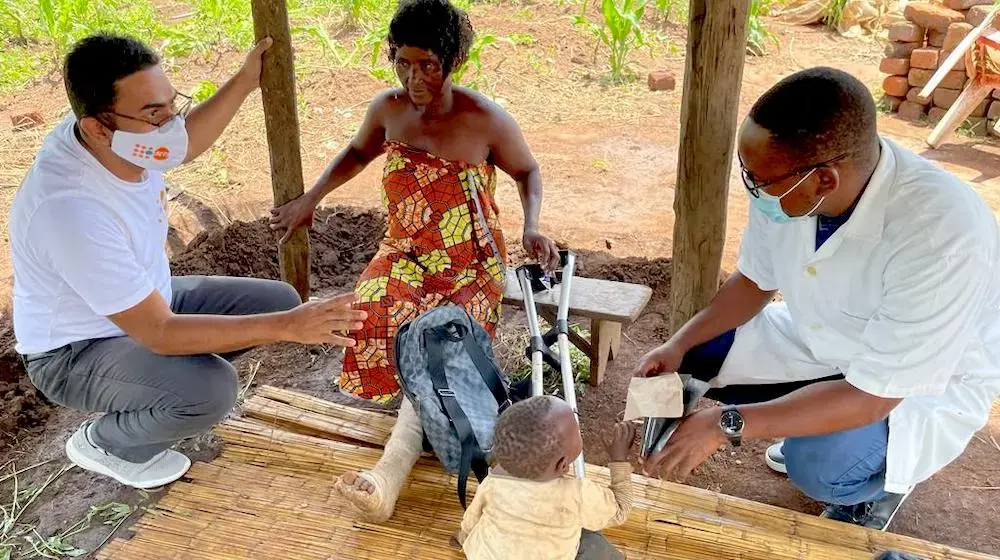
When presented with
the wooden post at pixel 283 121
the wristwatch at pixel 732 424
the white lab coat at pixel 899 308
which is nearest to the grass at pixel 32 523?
the wooden post at pixel 283 121

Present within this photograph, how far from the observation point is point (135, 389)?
289cm

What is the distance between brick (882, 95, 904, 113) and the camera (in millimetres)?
8031

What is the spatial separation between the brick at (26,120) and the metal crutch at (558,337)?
5636 millimetres

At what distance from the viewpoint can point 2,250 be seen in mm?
5039

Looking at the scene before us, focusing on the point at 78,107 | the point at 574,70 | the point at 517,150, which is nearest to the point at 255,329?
the point at 78,107

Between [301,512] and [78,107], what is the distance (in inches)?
61.1

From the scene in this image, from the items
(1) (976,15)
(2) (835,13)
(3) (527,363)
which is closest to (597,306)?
(3) (527,363)

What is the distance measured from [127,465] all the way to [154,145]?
48.6 inches

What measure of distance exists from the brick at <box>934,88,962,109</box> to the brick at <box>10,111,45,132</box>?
26.7 feet

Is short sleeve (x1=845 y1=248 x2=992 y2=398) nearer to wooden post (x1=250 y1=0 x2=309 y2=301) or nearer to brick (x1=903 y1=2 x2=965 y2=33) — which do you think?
wooden post (x1=250 y1=0 x2=309 y2=301)

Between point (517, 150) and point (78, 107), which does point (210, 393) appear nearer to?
point (78, 107)

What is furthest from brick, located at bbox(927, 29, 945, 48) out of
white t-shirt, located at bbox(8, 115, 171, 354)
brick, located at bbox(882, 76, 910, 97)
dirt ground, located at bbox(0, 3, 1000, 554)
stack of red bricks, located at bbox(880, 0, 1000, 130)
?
white t-shirt, located at bbox(8, 115, 171, 354)

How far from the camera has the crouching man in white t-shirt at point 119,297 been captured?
261cm

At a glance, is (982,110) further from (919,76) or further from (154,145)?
(154,145)
